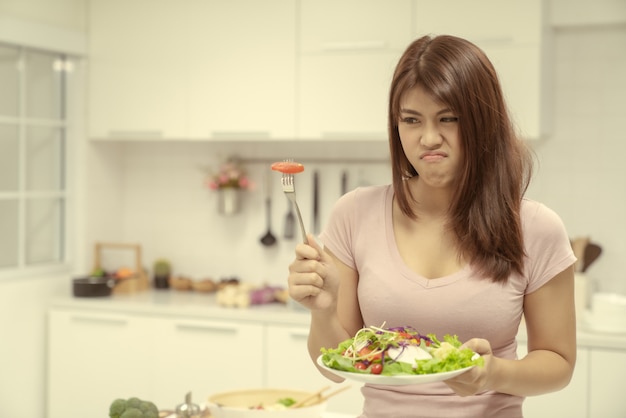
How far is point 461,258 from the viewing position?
1.68 m

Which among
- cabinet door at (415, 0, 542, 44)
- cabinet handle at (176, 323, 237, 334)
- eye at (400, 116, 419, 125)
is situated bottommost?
cabinet handle at (176, 323, 237, 334)

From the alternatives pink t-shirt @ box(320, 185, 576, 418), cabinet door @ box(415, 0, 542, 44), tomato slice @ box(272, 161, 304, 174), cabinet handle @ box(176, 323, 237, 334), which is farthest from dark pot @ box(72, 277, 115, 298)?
tomato slice @ box(272, 161, 304, 174)

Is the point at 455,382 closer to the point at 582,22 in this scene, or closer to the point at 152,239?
the point at 582,22

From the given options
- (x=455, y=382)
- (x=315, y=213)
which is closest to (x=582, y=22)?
(x=315, y=213)

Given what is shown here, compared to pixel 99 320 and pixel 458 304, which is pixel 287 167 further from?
pixel 99 320

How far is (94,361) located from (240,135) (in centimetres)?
123

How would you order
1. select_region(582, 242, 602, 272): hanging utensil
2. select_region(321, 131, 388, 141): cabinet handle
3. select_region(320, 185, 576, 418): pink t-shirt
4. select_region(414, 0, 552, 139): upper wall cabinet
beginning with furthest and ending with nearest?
select_region(321, 131, 388, 141): cabinet handle < select_region(582, 242, 602, 272): hanging utensil < select_region(414, 0, 552, 139): upper wall cabinet < select_region(320, 185, 576, 418): pink t-shirt

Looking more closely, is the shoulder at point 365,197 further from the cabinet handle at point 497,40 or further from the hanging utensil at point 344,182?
the hanging utensil at point 344,182

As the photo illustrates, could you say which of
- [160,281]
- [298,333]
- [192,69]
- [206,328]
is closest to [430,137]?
[298,333]

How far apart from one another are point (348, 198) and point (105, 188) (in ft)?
9.35

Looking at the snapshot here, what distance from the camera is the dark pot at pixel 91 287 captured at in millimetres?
4059

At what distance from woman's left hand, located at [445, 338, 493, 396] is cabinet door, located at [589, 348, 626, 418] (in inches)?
76.9

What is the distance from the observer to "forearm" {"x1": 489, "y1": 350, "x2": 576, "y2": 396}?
1535 millimetres

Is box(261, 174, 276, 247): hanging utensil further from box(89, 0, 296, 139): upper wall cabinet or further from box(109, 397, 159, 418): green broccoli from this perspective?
box(109, 397, 159, 418): green broccoli
